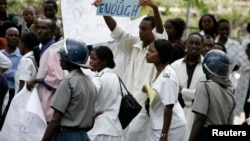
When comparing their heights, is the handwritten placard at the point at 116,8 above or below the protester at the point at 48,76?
above

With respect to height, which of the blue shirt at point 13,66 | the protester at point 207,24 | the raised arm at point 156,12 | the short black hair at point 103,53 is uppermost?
the raised arm at point 156,12

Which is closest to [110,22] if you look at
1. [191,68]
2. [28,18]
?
[191,68]

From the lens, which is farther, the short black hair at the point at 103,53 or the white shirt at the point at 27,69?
the white shirt at the point at 27,69

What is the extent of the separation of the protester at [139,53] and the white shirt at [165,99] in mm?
641

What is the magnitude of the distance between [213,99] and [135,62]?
211 cm

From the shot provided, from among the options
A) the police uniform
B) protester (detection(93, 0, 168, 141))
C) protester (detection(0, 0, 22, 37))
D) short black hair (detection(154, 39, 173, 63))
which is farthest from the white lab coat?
protester (detection(0, 0, 22, 37))

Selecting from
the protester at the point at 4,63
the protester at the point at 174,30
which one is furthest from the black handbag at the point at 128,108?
the protester at the point at 174,30

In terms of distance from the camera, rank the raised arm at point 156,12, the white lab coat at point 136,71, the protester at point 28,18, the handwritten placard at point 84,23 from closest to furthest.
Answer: the white lab coat at point 136,71, the raised arm at point 156,12, the handwritten placard at point 84,23, the protester at point 28,18

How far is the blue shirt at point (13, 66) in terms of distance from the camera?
1249 cm

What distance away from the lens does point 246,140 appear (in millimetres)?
8656

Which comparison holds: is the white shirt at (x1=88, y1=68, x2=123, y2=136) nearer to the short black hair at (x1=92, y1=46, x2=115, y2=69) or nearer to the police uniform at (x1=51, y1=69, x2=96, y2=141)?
the short black hair at (x1=92, y1=46, x2=115, y2=69)

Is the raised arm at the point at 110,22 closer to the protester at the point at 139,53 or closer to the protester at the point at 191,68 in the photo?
the protester at the point at 139,53

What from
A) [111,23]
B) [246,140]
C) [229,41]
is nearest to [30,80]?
[111,23]

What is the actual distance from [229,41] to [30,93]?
216 inches
